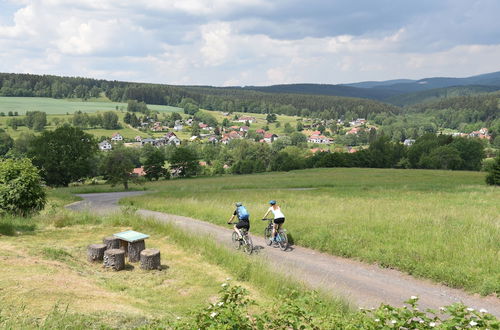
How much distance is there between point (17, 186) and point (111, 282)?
1076 centimetres

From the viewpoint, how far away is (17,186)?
57.1 feet

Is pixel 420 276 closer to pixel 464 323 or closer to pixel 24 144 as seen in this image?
pixel 464 323

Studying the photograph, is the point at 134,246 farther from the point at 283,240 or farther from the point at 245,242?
the point at 283,240

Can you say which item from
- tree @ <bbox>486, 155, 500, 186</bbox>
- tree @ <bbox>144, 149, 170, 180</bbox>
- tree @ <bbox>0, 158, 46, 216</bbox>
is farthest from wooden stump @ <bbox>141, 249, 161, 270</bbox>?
tree @ <bbox>144, 149, 170, 180</bbox>

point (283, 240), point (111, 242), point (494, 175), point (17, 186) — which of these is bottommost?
point (494, 175)

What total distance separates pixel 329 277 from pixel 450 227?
21.1ft

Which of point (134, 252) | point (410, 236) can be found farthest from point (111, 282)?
point (410, 236)

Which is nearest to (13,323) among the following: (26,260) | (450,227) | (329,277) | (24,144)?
(26,260)

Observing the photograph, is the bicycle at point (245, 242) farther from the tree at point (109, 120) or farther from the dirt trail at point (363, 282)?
the tree at point (109, 120)

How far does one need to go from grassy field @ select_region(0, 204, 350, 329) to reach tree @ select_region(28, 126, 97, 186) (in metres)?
46.4

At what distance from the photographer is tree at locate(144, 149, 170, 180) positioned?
75562mm

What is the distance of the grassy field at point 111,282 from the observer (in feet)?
23.0

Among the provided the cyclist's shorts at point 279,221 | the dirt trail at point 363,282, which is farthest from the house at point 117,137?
the dirt trail at point 363,282

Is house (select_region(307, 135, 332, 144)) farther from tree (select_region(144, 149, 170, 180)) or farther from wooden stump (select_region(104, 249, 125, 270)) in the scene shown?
wooden stump (select_region(104, 249, 125, 270))
